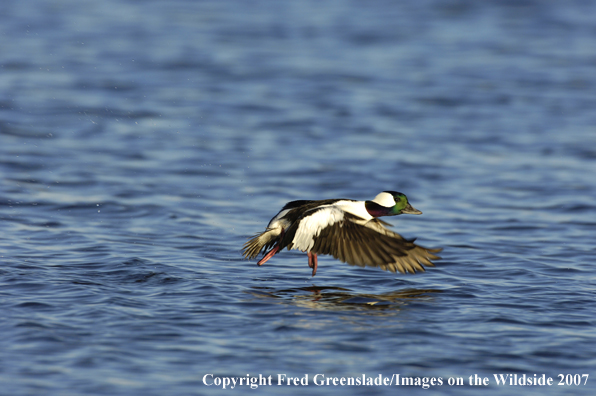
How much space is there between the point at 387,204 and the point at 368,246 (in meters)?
0.84

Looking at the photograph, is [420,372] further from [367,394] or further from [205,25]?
[205,25]

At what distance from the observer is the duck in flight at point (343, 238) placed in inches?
252

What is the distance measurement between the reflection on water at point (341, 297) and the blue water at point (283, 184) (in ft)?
0.11

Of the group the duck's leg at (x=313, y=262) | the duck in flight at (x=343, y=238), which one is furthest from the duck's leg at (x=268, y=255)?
the duck's leg at (x=313, y=262)

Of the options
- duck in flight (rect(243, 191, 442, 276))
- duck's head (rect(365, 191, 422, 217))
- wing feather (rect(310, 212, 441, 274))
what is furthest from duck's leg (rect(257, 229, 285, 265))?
duck's head (rect(365, 191, 422, 217))

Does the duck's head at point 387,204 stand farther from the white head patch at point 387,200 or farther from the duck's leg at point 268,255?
the duck's leg at point 268,255

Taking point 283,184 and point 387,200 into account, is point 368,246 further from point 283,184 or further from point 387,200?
point 283,184

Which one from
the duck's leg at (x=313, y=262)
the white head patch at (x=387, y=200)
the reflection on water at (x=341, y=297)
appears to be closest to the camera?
the reflection on water at (x=341, y=297)

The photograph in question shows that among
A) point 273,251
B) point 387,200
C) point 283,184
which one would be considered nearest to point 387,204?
point 387,200

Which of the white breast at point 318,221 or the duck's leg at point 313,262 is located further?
the duck's leg at point 313,262

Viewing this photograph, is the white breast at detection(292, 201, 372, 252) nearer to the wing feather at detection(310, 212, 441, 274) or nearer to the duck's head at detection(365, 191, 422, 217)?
the wing feather at detection(310, 212, 441, 274)

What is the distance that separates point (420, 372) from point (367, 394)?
443 mm

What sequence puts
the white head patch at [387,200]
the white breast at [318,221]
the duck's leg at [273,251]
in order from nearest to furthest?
1. the white breast at [318,221]
2. the duck's leg at [273,251]
3. the white head patch at [387,200]

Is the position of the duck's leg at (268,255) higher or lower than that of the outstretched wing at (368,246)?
lower
